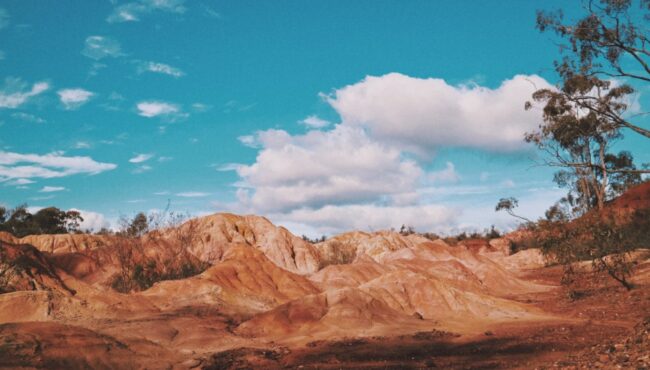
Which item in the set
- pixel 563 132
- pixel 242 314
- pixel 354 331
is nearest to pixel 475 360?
pixel 354 331

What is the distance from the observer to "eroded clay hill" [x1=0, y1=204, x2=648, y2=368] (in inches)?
502

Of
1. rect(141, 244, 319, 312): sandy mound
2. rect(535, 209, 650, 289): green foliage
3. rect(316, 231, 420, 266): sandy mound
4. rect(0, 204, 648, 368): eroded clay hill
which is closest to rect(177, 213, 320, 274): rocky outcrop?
rect(316, 231, 420, 266): sandy mound

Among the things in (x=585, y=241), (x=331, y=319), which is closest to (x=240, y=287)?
(x=331, y=319)

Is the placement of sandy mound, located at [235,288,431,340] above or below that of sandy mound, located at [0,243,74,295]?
below

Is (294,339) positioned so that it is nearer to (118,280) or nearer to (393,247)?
(118,280)

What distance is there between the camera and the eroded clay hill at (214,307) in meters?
12.8

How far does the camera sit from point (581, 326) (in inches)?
676

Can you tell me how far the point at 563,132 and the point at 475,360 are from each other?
7.95 metres

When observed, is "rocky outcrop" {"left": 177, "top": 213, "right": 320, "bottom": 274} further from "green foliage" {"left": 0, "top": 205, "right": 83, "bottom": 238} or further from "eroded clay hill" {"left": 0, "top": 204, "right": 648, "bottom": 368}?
"green foliage" {"left": 0, "top": 205, "right": 83, "bottom": 238}

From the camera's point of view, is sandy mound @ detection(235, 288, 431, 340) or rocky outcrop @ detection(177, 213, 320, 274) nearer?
sandy mound @ detection(235, 288, 431, 340)

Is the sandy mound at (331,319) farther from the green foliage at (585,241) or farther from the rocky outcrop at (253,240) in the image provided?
the rocky outcrop at (253,240)

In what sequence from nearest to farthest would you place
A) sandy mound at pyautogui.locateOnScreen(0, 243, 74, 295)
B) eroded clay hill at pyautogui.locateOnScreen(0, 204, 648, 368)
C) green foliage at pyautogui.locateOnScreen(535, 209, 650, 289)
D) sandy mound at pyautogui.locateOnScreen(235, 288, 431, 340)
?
eroded clay hill at pyautogui.locateOnScreen(0, 204, 648, 368) < sandy mound at pyautogui.locateOnScreen(235, 288, 431, 340) < green foliage at pyautogui.locateOnScreen(535, 209, 650, 289) < sandy mound at pyautogui.locateOnScreen(0, 243, 74, 295)

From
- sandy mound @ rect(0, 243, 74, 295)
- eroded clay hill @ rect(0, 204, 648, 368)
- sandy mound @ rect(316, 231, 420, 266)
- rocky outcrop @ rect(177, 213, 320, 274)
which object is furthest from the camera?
sandy mound @ rect(316, 231, 420, 266)

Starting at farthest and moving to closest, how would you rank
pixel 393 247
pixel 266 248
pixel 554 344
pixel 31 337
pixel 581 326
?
1. pixel 393 247
2. pixel 266 248
3. pixel 581 326
4. pixel 554 344
5. pixel 31 337
